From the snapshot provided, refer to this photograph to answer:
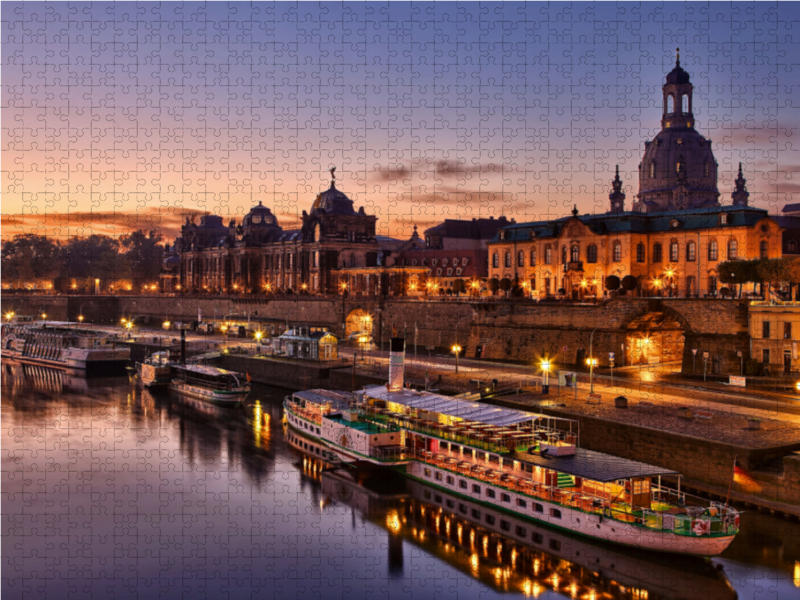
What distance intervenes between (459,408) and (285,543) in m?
12.5

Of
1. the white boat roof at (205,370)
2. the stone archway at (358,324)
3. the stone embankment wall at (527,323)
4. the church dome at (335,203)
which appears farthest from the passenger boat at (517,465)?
the church dome at (335,203)

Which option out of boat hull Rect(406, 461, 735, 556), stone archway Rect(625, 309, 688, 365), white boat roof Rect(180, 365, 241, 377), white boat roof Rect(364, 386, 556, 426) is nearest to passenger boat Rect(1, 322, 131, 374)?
white boat roof Rect(180, 365, 241, 377)

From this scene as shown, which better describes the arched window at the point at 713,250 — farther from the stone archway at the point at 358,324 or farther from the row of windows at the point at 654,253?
the stone archway at the point at 358,324

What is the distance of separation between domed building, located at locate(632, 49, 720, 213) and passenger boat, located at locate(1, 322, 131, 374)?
78.3 meters

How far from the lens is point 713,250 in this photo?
212 feet

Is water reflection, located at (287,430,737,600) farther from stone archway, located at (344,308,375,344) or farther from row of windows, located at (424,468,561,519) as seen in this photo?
stone archway, located at (344,308,375,344)

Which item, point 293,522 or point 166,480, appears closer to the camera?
point 293,522

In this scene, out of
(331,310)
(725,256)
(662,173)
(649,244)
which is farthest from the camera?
(662,173)

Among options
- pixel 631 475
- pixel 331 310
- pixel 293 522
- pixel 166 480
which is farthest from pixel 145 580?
pixel 331 310

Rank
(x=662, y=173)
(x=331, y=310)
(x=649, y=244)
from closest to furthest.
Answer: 1. (x=649, y=244)
2. (x=331, y=310)
3. (x=662, y=173)

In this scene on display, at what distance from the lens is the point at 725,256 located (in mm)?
63844

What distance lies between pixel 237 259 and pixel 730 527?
121m

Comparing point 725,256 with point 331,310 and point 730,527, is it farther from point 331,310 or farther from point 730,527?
point 331,310

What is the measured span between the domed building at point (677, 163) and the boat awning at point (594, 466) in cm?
9170
